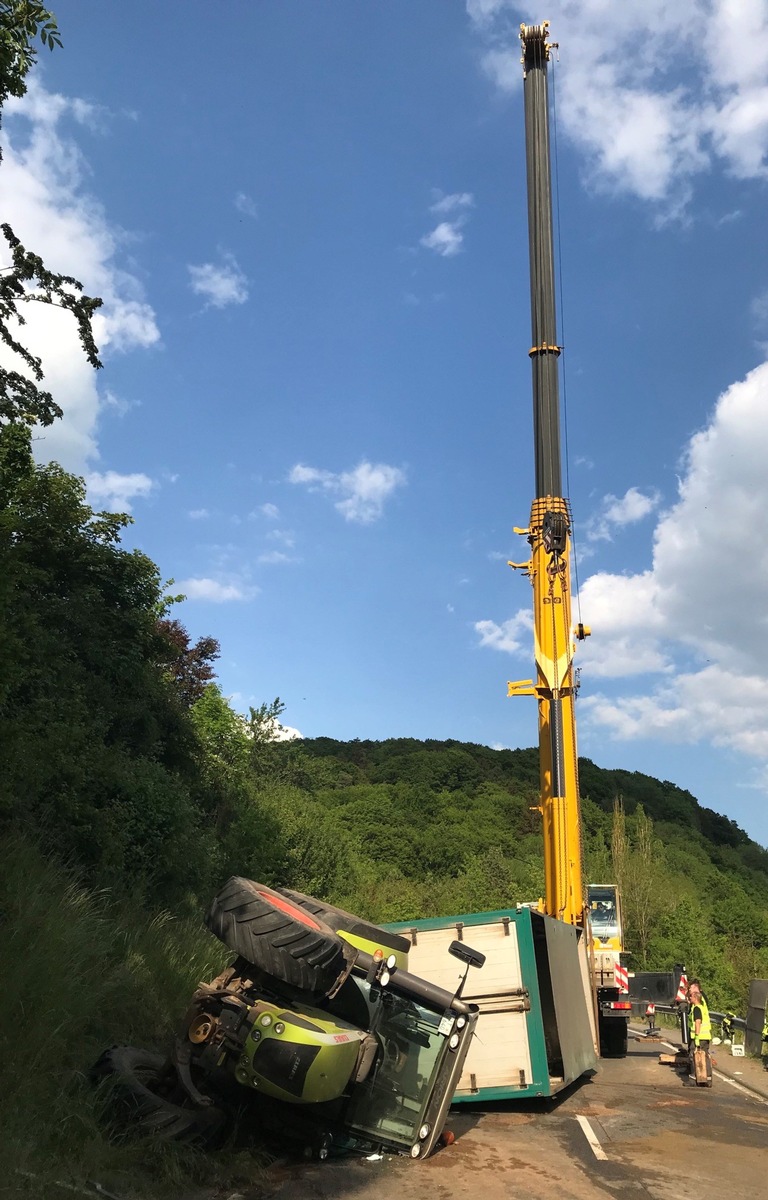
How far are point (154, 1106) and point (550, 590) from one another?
12160 mm

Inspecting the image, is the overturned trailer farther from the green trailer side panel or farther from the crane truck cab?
the crane truck cab

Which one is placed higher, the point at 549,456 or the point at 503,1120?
the point at 549,456

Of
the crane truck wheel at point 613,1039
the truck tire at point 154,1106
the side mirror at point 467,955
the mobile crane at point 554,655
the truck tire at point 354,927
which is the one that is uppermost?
the mobile crane at point 554,655

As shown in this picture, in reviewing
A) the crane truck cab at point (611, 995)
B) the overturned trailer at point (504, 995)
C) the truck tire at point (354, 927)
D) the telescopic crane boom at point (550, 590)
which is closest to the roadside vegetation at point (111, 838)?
the truck tire at point (354, 927)

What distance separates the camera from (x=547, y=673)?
16844 mm

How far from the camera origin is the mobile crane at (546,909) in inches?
409

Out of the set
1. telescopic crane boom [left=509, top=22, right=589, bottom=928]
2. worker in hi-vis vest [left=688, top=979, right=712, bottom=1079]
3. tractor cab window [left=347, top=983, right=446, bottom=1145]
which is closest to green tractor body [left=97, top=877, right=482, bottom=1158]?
tractor cab window [left=347, top=983, right=446, bottom=1145]

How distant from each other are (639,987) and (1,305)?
21.2m

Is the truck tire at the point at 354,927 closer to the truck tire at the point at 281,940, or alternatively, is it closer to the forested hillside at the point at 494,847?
the truck tire at the point at 281,940

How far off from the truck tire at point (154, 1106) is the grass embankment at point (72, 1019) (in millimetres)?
149

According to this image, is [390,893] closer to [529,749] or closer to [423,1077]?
[423,1077]

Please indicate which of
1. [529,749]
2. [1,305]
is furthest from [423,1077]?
[529,749]

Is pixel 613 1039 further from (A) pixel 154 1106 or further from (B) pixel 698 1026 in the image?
(A) pixel 154 1106

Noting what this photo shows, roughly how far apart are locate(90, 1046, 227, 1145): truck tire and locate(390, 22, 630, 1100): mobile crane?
429 cm
